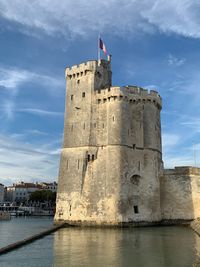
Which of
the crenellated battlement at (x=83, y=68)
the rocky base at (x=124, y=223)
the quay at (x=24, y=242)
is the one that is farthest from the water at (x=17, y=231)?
the crenellated battlement at (x=83, y=68)

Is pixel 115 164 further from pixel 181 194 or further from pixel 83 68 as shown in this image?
pixel 83 68

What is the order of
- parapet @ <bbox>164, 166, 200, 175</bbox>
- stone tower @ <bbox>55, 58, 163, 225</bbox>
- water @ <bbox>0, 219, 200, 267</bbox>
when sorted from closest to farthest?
water @ <bbox>0, 219, 200, 267</bbox> < stone tower @ <bbox>55, 58, 163, 225</bbox> < parapet @ <bbox>164, 166, 200, 175</bbox>

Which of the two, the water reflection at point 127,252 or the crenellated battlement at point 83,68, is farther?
the crenellated battlement at point 83,68

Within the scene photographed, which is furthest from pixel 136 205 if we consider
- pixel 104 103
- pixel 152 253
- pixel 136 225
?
pixel 152 253

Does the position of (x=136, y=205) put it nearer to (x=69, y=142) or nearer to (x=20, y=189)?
(x=69, y=142)

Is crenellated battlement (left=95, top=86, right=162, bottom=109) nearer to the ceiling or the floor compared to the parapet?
nearer to the ceiling

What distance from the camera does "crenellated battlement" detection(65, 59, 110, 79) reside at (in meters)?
32.9

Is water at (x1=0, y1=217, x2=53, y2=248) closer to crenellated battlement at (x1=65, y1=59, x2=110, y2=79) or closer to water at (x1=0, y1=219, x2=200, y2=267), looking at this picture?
water at (x1=0, y1=219, x2=200, y2=267)

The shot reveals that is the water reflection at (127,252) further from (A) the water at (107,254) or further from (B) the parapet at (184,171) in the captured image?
(B) the parapet at (184,171)

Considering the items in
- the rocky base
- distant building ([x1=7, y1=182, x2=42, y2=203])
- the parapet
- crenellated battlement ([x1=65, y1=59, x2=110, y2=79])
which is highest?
crenellated battlement ([x1=65, y1=59, x2=110, y2=79])

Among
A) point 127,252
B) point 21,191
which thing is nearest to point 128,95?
point 127,252

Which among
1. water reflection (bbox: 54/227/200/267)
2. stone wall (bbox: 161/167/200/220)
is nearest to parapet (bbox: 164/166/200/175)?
stone wall (bbox: 161/167/200/220)

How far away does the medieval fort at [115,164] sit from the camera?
29.4m

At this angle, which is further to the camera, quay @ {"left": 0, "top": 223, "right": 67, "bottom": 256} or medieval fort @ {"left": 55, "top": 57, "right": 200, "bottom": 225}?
medieval fort @ {"left": 55, "top": 57, "right": 200, "bottom": 225}
